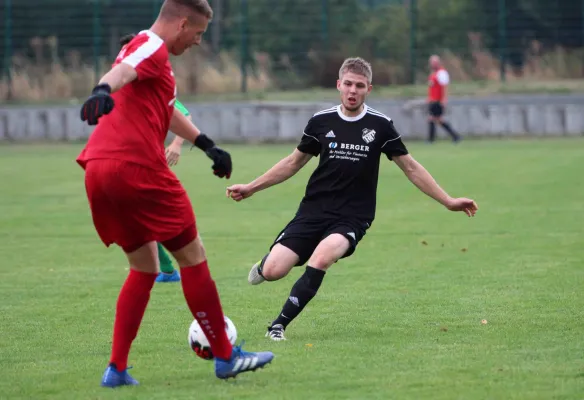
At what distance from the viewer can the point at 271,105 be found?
2859 cm

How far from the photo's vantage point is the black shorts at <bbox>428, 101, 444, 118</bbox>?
88.6 feet

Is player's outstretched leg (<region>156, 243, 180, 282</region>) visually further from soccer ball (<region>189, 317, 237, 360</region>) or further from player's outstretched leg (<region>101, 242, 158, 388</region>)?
player's outstretched leg (<region>101, 242, 158, 388</region>)

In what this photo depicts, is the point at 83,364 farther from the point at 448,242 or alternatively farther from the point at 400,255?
the point at 448,242

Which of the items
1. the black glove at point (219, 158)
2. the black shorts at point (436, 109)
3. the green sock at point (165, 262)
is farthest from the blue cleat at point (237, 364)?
the black shorts at point (436, 109)

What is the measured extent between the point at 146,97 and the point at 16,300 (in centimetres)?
396

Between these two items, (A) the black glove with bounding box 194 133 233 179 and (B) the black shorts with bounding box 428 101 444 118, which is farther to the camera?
(B) the black shorts with bounding box 428 101 444 118

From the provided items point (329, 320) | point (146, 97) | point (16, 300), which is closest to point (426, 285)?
point (329, 320)

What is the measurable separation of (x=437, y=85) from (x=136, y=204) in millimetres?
22123

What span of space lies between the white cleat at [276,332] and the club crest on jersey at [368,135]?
141 cm

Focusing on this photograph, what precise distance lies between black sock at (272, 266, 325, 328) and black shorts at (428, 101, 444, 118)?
2009cm

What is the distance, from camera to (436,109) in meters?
27.0

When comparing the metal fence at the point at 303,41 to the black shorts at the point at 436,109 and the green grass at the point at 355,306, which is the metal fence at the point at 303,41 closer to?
the black shorts at the point at 436,109

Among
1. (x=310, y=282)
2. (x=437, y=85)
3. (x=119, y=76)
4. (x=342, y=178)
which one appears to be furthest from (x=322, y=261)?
(x=437, y=85)

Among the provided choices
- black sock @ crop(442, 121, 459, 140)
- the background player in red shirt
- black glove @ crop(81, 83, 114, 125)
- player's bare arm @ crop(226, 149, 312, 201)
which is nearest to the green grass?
player's bare arm @ crop(226, 149, 312, 201)
